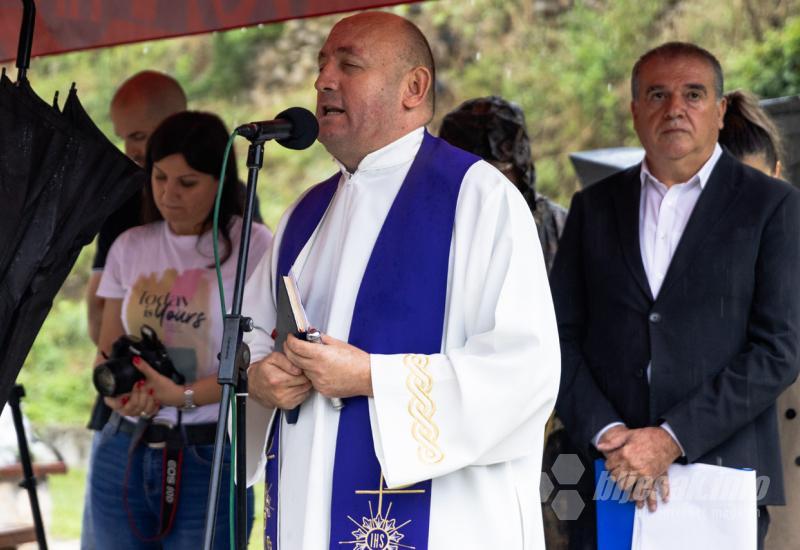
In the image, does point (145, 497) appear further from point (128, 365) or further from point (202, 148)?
point (202, 148)

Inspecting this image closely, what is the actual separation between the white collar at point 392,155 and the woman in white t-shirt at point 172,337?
954mm

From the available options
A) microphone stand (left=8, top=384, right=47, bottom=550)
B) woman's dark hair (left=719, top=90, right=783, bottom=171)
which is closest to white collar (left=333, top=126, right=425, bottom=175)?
microphone stand (left=8, top=384, right=47, bottom=550)

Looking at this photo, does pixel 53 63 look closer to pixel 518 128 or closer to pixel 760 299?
pixel 518 128

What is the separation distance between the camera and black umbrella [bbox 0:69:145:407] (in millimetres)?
3309

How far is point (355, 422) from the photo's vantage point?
327cm

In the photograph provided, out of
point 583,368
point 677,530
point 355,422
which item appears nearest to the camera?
point 355,422

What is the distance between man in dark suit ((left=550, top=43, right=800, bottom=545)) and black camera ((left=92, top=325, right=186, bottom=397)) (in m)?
Answer: 1.28

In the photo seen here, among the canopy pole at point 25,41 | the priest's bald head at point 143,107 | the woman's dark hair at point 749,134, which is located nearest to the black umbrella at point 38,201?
the canopy pole at point 25,41

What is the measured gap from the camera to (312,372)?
10.2 ft

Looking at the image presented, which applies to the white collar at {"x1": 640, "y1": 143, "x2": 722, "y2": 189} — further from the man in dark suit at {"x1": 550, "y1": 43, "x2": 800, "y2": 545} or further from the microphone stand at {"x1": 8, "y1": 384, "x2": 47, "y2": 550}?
the microphone stand at {"x1": 8, "y1": 384, "x2": 47, "y2": 550}

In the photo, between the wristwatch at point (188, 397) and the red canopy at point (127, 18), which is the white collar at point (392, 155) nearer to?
the red canopy at point (127, 18)

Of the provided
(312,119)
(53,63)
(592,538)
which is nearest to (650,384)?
(592,538)

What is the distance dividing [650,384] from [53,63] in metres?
13.4

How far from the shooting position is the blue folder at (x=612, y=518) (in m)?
3.99
